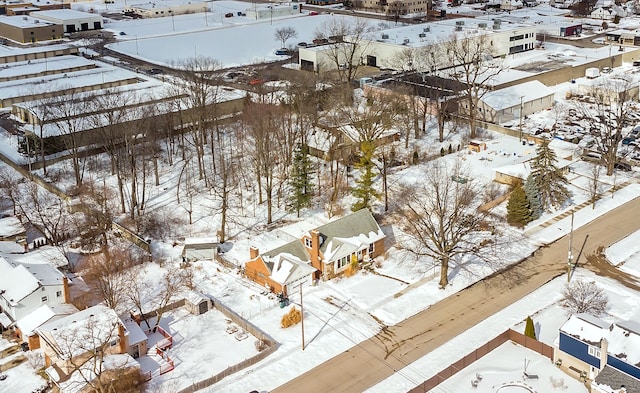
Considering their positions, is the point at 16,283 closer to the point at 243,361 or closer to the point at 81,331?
the point at 81,331

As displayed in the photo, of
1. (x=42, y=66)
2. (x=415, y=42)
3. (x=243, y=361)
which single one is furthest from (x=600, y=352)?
(x=42, y=66)

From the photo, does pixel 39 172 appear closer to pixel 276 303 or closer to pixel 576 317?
pixel 276 303

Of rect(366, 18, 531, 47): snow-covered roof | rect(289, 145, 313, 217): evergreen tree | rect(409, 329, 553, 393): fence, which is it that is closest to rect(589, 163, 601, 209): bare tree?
rect(409, 329, 553, 393): fence

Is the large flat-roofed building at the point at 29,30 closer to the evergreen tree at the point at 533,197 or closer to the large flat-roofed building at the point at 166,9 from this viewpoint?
the large flat-roofed building at the point at 166,9

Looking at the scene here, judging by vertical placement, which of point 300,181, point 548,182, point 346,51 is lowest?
point 548,182

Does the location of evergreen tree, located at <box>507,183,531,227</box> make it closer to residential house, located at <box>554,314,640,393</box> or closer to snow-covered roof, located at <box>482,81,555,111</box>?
residential house, located at <box>554,314,640,393</box>

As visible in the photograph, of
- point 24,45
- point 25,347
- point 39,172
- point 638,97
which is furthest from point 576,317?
point 24,45
